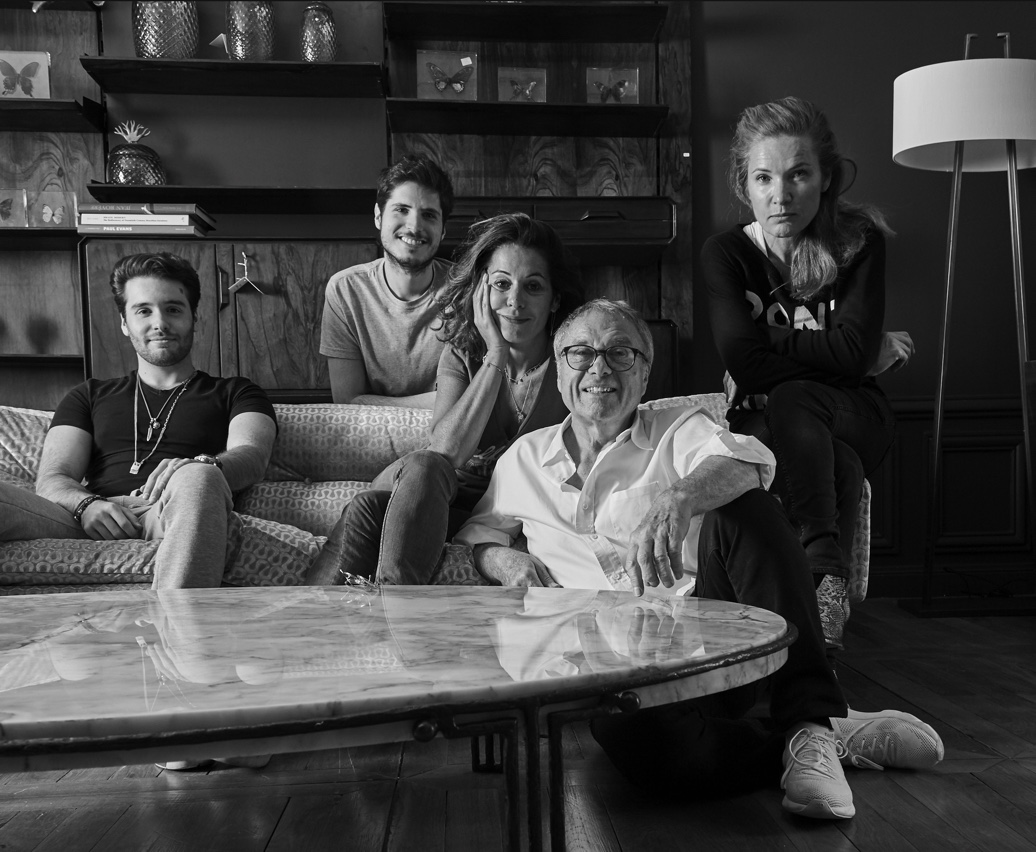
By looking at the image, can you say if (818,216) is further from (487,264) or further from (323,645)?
(323,645)

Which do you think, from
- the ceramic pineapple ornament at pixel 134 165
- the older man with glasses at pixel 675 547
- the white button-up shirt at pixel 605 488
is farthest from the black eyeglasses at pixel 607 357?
the ceramic pineapple ornament at pixel 134 165


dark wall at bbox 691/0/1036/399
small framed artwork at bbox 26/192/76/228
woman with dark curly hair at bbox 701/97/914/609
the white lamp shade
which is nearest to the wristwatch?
woman with dark curly hair at bbox 701/97/914/609

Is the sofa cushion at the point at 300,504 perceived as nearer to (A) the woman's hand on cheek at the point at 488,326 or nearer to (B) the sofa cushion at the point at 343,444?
(B) the sofa cushion at the point at 343,444

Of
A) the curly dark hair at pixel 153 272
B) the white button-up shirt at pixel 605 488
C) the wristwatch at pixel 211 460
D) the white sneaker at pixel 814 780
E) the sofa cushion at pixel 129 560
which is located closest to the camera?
the white sneaker at pixel 814 780

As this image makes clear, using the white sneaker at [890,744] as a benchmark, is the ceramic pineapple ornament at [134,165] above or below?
above

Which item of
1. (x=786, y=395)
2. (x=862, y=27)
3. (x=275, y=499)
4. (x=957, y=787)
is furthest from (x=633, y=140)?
(x=957, y=787)

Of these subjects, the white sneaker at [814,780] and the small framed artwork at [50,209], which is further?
the small framed artwork at [50,209]

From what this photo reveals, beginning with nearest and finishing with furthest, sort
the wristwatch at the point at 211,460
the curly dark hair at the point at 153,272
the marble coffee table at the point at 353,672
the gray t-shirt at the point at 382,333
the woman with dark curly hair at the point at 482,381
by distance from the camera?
the marble coffee table at the point at 353,672 < the woman with dark curly hair at the point at 482,381 < the wristwatch at the point at 211,460 < the curly dark hair at the point at 153,272 < the gray t-shirt at the point at 382,333

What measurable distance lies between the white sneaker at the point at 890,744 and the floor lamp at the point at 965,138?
1.68 m

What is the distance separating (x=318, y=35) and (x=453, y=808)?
2.94 meters

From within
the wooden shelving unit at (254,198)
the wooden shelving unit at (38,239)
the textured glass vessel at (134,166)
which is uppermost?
the textured glass vessel at (134,166)

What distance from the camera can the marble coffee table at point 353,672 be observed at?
0.70 meters

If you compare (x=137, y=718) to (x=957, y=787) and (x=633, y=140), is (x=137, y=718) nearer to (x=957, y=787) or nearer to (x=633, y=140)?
(x=957, y=787)

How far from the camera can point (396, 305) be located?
2.88 metres
